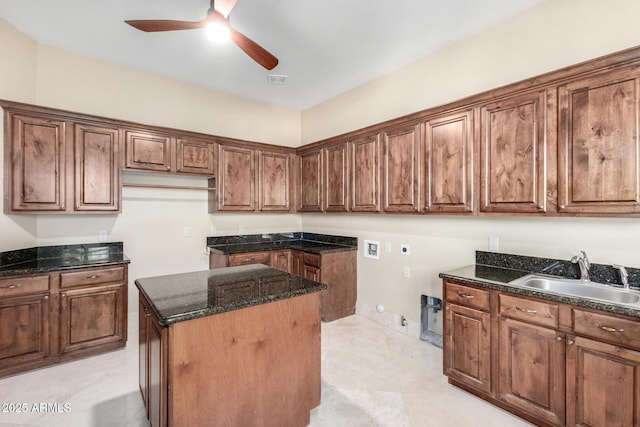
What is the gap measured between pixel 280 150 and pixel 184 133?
1387 mm

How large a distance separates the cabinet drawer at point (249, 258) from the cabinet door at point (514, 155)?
265 centimetres

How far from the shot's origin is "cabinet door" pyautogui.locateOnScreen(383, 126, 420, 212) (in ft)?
10.00

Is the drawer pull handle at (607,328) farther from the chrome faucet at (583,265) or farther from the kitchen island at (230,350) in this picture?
the kitchen island at (230,350)

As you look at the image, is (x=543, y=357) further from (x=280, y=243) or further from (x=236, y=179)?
(x=236, y=179)

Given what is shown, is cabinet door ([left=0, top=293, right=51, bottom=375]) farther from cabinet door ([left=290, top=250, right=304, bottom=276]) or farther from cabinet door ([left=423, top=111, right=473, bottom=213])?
Result: cabinet door ([left=423, top=111, right=473, bottom=213])

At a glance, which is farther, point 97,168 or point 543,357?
point 97,168

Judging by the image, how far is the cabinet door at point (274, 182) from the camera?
172 inches

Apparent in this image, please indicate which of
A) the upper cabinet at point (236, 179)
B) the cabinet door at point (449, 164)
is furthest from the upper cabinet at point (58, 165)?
the cabinet door at point (449, 164)

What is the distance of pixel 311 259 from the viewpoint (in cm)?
386

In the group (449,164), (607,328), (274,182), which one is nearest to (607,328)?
(607,328)

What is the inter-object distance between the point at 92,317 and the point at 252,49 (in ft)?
9.61

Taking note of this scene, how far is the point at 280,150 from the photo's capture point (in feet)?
14.9

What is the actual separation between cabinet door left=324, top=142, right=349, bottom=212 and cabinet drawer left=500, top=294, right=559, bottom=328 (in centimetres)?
215

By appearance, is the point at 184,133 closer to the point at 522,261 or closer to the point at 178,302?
the point at 178,302
